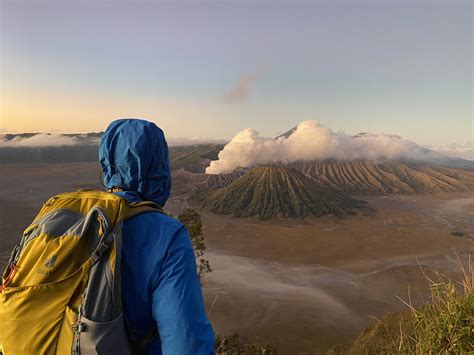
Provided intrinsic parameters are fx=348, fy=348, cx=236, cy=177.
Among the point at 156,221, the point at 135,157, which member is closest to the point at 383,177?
the point at 135,157

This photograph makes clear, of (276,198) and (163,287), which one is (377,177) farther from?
(163,287)

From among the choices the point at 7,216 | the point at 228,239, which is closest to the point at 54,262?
the point at 228,239

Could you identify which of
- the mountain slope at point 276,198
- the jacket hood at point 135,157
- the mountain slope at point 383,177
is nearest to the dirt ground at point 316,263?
the jacket hood at point 135,157

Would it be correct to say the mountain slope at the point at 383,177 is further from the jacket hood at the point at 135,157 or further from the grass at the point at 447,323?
the jacket hood at the point at 135,157

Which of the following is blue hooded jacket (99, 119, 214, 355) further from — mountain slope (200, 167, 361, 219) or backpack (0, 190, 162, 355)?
mountain slope (200, 167, 361, 219)

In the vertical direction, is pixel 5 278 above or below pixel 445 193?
above

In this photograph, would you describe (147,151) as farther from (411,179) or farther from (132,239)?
(411,179)
